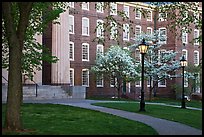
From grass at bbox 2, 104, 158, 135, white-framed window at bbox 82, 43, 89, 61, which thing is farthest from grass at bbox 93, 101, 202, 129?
white-framed window at bbox 82, 43, 89, 61

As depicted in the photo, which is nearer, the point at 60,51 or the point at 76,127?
the point at 76,127

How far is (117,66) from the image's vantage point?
138ft

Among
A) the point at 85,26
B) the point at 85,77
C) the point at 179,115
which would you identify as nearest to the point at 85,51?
the point at 85,26

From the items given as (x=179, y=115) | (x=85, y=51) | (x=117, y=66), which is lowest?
(x=179, y=115)

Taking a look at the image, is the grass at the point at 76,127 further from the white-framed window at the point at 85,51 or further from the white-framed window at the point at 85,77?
the white-framed window at the point at 85,51

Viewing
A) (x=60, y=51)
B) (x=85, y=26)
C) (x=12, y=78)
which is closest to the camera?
(x=12, y=78)

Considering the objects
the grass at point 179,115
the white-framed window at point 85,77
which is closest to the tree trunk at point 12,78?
the grass at point 179,115

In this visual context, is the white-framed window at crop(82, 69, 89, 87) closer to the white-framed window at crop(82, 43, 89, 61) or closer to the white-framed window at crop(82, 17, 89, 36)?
the white-framed window at crop(82, 43, 89, 61)

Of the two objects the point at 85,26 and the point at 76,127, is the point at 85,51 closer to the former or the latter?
the point at 85,26

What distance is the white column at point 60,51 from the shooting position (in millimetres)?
36469

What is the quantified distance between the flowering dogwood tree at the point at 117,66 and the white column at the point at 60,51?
6.17m

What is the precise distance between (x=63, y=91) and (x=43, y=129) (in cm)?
2236

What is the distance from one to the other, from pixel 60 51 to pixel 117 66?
7.76 metres

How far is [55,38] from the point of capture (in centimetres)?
3647
